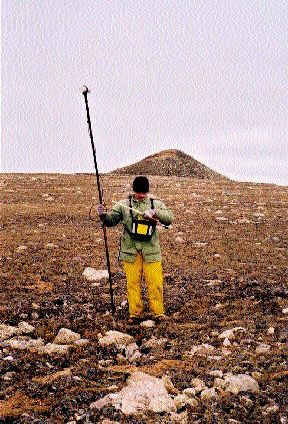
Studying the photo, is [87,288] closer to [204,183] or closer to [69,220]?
[69,220]

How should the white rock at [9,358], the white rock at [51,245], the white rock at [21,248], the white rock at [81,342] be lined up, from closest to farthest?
the white rock at [9,358] → the white rock at [81,342] → the white rock at [21,248] → the white rock at [51,245]

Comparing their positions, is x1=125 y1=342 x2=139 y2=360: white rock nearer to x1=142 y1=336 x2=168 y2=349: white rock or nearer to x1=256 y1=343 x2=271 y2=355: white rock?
x1=142 y1=336 x2=168 y2=349: white rock

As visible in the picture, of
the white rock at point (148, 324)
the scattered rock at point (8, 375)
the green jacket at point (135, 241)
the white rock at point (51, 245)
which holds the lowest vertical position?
the white rock at point (148, 324)

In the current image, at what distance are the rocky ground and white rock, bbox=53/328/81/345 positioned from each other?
14mm

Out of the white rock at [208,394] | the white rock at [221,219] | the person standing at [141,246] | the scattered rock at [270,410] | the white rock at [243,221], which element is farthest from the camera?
the white rock at [221,219]

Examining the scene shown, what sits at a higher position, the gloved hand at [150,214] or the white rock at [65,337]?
the gloved hand at [150,214]

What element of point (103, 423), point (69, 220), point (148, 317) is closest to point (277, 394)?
point (103, 423)

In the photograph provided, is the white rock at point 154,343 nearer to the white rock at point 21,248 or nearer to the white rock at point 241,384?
the white rock at point 241,384

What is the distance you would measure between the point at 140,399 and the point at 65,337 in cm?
202

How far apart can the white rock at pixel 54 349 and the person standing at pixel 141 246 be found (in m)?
1.39

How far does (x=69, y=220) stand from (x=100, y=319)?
813 cm

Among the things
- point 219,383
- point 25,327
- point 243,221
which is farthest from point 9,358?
point 243,221

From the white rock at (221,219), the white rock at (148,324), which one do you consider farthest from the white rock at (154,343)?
the white rock at (221,219)

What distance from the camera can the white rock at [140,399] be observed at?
4.75 meters
